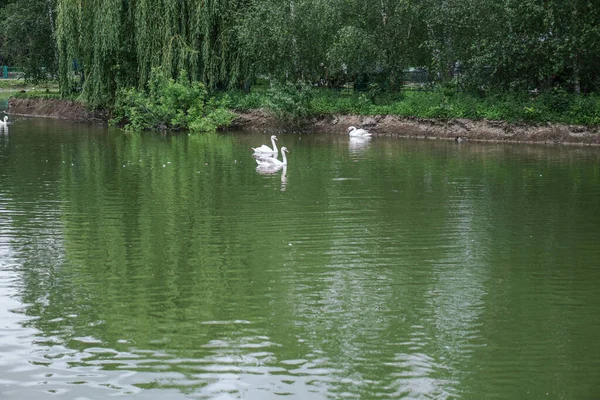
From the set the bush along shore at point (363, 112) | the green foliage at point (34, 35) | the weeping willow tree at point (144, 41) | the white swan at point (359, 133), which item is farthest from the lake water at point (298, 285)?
the green foliage at point (34, 35)

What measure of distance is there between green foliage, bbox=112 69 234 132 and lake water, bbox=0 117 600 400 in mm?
14201

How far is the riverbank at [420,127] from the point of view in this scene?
32.3 meters

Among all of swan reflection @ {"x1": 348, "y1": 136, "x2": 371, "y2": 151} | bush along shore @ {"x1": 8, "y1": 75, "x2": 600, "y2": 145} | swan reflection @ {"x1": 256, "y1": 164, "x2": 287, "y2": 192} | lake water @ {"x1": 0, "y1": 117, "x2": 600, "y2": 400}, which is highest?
bush along shore @ {"x1": 8, "y1": 75, "x2": 600, "y2": 145}

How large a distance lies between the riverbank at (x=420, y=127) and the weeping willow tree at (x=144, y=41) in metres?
2.23

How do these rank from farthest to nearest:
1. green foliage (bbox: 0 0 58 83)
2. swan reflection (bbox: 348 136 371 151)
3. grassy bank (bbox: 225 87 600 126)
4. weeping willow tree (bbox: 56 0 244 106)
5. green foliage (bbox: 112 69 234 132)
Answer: green foliage (bbox: 0 0 58 83) < weeping willow tree (bbox: 56 0 244 106) < green foliage (bbox: 112 69 234 132) < grassy bank (bbox: 225 87 600 126) < swan reflection (bbox: 348 136 371 151)

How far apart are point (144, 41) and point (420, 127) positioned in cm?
1268

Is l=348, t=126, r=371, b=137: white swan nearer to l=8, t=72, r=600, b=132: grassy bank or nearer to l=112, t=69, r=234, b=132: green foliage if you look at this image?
l=8, t=72, r=600, b=132: grassy bank

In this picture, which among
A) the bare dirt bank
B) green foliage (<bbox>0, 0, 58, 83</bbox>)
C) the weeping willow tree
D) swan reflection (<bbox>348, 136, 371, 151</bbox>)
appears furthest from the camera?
green foliage (<bbox>0, 0, 58, 83</bbox>)

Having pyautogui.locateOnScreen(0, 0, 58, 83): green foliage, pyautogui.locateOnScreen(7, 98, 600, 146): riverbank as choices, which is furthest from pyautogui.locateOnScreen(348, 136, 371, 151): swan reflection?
pyautogui.locateOnScreen(0, 0, 58, 83): green foliage

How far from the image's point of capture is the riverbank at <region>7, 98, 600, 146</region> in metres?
32.3

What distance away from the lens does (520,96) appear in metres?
34.2

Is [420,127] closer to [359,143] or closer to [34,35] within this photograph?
[359,143]

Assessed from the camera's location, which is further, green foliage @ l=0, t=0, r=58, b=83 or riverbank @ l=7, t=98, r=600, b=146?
green foliage @ l=0, t=0, r=58, b=83

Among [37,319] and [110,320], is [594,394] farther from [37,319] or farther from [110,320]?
[37,319]
